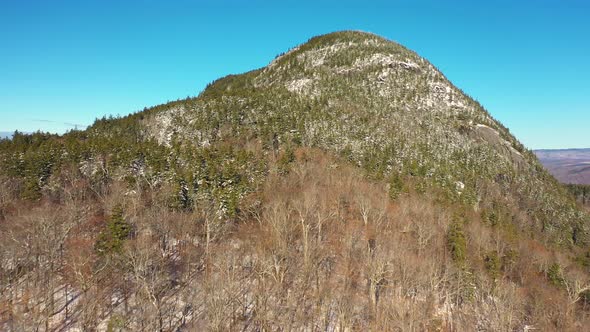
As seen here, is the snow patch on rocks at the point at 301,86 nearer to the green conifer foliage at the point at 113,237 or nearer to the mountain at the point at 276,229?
the mountain at the point at 276,229

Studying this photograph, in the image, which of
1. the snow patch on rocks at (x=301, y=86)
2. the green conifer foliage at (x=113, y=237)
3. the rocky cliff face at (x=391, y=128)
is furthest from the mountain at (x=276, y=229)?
the snow patch on rocks at (x=301, y=86)

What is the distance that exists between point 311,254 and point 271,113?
8222 cm

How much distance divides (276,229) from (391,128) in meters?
98.2

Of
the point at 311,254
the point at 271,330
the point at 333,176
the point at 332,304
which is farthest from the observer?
the point at 333,176

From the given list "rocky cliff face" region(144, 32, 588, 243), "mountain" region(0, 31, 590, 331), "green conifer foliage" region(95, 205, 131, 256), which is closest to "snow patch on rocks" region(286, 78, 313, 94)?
"rocky cliff face" region(144, 32, 588, 243)

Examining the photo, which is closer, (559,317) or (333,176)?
(559,317)

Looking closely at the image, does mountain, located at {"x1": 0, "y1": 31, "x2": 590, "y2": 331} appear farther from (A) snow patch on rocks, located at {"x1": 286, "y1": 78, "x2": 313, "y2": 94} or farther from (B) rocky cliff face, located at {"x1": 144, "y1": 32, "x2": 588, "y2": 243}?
(A) snow patch on rocks, located at {"x1": 286, "y1": 78, "x2": 313, "y2": 94}

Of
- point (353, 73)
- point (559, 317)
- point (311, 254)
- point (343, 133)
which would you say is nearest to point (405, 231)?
point (311, 254)

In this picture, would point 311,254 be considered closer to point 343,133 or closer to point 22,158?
point 22,158

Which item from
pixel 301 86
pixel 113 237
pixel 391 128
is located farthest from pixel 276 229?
pixel 301 86

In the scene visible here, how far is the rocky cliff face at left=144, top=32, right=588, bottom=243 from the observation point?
116000 millimetres

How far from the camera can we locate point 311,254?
179 ft

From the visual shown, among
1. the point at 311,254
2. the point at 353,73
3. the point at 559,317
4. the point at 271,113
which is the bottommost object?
the point at 559,317

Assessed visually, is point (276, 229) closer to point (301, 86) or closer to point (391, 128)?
point (391, 128)
